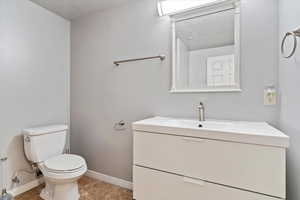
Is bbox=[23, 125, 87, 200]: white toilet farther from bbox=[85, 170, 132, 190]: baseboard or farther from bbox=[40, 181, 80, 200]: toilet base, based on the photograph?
bbox=[85, 170, 132, 190]: baseboard

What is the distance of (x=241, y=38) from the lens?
4.45 feet

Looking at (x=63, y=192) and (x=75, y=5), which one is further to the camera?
(x=75, y=5)

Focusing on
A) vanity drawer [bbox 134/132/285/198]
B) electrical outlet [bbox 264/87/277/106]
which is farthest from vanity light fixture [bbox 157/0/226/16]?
vanity drawer [bbox 134/132/285/198]

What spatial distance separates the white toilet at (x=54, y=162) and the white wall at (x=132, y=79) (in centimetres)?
44

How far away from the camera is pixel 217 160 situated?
102 centimetres

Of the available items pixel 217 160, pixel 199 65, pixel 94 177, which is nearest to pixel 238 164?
pixel 217 160

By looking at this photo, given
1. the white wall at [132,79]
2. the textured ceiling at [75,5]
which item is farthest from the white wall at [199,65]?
the textured ceiling at [75,5]

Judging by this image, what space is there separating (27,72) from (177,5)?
1842 mm

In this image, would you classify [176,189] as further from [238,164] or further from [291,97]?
[291,97]

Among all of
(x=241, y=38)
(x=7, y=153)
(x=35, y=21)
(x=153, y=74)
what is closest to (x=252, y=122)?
(x=241, y=38)

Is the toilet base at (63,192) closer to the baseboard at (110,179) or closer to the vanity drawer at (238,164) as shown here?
the baseboard at (110,179)

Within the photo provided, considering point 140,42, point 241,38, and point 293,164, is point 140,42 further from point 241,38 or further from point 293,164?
point 293,164

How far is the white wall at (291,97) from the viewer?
93 centimetres

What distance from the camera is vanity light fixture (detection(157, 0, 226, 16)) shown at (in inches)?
57.0
